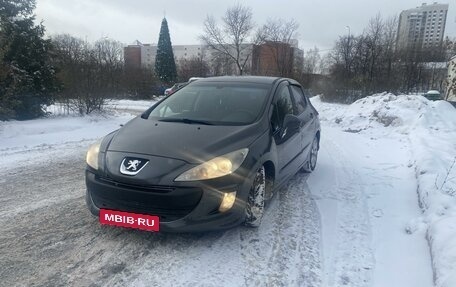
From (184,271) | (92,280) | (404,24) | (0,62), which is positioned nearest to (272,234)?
(184,271)

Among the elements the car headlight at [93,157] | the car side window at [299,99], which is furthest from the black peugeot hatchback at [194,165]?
the car side window at [299,99]

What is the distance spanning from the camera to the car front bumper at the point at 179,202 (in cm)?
306

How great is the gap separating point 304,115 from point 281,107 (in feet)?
3.44

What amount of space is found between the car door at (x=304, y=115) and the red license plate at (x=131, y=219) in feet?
9.22

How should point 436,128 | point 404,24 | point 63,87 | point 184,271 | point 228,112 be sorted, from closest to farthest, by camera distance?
point 184,271
point 228,112
point 436,128
point 63,87
point 404,24

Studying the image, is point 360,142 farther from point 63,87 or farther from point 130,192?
point 63,87

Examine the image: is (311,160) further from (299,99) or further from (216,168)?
(216,168)

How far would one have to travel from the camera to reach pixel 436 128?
32.6 ft

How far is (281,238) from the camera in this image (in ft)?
12.2

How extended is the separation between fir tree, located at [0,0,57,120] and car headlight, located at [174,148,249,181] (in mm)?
9924

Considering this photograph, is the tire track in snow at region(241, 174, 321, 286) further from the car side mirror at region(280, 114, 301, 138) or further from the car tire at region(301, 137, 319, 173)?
the car tire at region(301, 137, 319, 173)

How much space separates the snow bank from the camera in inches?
128

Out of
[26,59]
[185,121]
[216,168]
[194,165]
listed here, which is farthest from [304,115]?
[26,59]

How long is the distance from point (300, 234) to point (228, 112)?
1.64 m
